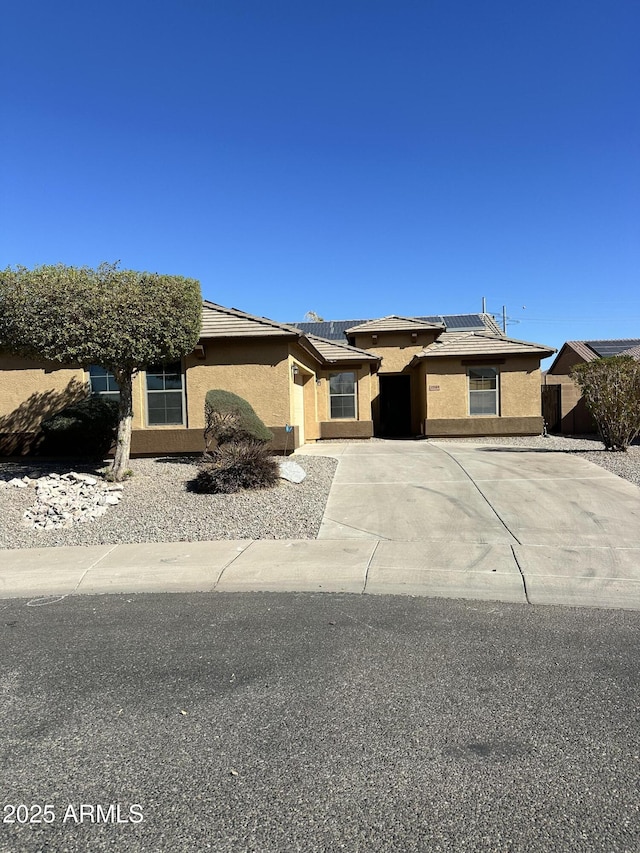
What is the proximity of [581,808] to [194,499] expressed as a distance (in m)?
8.17

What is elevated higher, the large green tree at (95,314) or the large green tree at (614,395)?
the large green tree at (95,314)

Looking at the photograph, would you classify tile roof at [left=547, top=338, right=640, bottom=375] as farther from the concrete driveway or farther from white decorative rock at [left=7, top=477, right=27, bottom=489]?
white decorative rock at [left=7, top=477, right=27, bottom=489]

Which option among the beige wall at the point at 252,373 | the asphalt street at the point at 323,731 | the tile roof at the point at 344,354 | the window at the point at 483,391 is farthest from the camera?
the tile roof at the point at 344,354

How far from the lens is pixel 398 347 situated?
2273 cm

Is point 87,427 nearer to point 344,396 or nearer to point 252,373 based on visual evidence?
point 252,373

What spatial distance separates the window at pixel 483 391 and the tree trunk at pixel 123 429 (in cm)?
1210

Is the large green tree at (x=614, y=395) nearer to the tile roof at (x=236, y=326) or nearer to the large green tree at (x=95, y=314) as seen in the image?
the tile roof at (x=236, y=326)

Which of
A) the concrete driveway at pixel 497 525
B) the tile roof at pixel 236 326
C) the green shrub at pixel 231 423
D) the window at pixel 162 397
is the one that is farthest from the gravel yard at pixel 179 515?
the tile roof at pixel 236 326

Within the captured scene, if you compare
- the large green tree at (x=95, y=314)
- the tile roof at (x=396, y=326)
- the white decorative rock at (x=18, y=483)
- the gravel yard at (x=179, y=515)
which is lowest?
the gravel yard at (x=179, y=515)

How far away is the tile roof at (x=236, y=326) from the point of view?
1443cm

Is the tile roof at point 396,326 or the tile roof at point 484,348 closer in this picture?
the tile roof at point 484,348

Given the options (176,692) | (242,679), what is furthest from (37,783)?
(242,679)

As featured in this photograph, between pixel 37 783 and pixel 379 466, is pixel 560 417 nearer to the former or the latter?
pixel 379 466

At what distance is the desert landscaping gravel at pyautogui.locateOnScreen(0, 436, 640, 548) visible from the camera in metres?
8.29
